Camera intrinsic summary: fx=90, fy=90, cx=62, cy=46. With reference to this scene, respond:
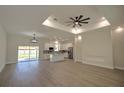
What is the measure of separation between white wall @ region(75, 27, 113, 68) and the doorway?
5815 mm

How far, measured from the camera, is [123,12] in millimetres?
3953

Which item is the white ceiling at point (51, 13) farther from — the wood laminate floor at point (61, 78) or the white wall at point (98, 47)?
the wood laminate floor at point (61, 78)

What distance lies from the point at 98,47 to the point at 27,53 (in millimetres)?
7796

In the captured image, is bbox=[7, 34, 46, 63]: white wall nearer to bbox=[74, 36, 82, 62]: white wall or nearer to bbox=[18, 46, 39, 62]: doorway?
bbox=[18, 46, 39, 62]: doorway

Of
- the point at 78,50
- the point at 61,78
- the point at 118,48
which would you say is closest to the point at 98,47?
the point at 118,48

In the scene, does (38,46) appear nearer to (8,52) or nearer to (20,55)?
(20,55)

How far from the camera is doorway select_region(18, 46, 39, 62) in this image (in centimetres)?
984

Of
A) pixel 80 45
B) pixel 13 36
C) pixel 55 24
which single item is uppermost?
pixel 55 24

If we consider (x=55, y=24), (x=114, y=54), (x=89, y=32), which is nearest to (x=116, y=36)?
(x=114, y=54)

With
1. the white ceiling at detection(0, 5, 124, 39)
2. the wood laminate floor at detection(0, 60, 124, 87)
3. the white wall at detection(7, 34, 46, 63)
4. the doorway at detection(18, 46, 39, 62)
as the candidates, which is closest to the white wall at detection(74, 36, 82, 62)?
the white ceiling at detection(0, 5, 124, 39)

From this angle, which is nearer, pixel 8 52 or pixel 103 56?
pixel 103 56

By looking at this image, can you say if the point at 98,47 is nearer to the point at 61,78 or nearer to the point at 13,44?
the point at 61,78
